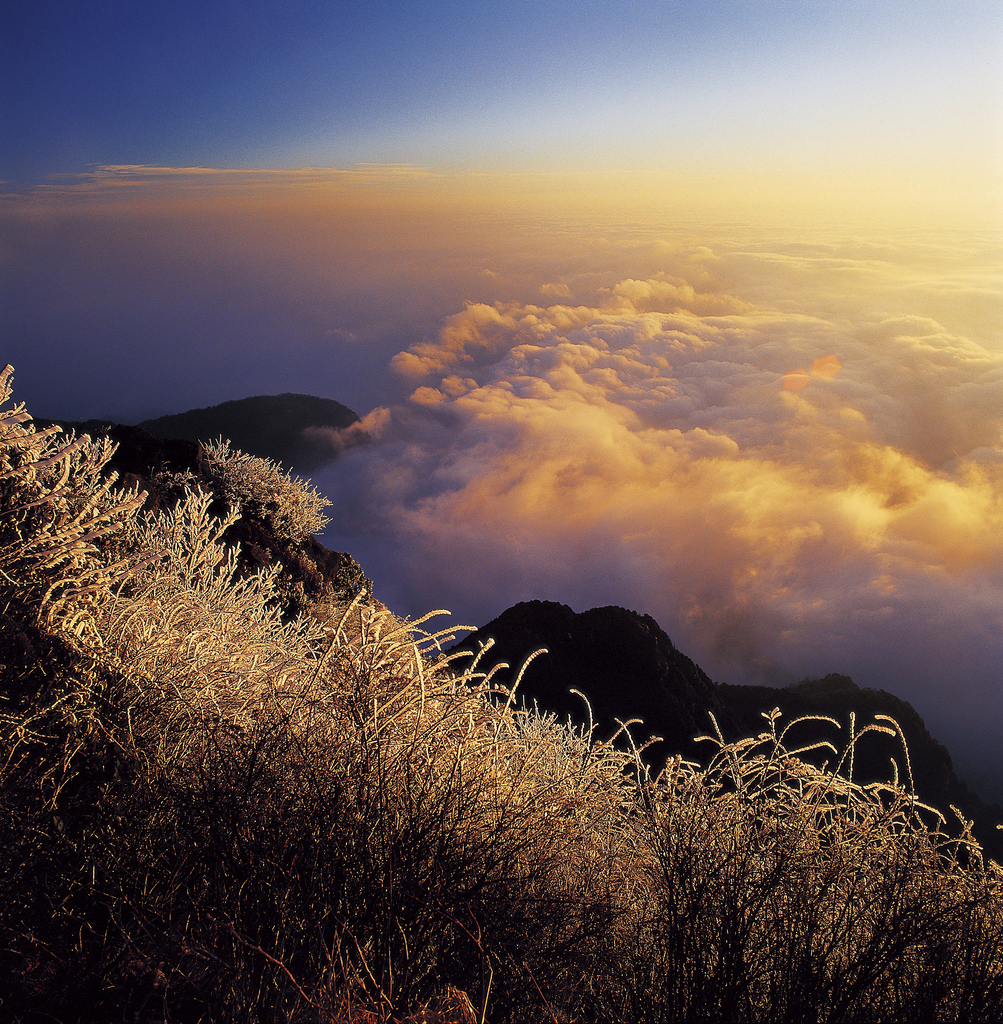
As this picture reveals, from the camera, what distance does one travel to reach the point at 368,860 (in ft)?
8.86

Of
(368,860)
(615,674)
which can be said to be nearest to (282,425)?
(615,674)

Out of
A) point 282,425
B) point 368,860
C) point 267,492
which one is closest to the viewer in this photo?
point 368,860

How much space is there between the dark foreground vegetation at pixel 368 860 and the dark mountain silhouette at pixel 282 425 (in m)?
62.6

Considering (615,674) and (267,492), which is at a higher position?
(267,492)

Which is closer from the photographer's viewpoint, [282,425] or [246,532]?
[246,532]

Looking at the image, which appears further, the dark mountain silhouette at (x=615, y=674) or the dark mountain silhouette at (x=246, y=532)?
the dark mountain silhouette at (x=615, y=674)

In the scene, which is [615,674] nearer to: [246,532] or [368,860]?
[246,532]

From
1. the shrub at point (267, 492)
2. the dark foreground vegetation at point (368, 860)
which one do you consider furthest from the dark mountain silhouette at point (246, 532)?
the dark foreground vegetation at point (368, 860)

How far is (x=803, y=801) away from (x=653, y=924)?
40.0 inches

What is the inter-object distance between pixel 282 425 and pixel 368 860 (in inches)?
3395

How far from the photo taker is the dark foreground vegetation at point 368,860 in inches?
96.7

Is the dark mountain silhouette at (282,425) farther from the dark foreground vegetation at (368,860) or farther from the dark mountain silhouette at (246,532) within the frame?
the dark foreground vegetation at (368,860)

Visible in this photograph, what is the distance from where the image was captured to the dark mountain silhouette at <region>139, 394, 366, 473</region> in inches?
2854

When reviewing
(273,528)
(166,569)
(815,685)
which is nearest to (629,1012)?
(166,569)
